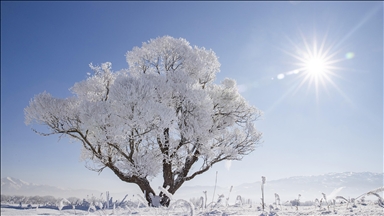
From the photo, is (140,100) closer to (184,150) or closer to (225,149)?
(184,150)

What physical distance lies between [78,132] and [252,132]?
9373 mm

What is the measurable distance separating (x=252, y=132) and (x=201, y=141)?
332 cm

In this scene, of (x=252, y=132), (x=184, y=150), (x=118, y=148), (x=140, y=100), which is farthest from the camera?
(x=252, y=132)

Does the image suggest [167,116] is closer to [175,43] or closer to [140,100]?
[140,100]

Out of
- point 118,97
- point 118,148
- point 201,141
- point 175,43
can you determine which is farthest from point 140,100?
point 175,43

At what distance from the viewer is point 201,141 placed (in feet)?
42.0

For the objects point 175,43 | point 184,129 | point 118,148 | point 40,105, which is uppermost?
point 175,43

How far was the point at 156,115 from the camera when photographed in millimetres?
11453

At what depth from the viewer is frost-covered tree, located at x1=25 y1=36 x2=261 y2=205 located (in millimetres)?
11500

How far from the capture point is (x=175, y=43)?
47.4 ft

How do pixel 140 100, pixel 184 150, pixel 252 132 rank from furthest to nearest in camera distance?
pixel 252 132 < pixel 184 150 < pixel 140 100

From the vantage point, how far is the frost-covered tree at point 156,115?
37.7 feet

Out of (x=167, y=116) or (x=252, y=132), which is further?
(x=252, y=132)

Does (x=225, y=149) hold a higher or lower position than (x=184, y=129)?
lower
